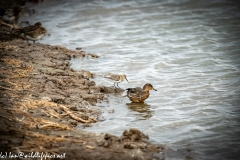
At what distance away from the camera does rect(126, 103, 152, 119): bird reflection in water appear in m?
7.29

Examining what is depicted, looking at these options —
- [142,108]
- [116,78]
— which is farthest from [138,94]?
[116,78]

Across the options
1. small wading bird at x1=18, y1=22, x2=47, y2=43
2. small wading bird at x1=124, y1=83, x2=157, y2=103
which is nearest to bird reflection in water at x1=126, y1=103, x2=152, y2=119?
small wading bird at x1=124, y1=83, x2=157, y2=103

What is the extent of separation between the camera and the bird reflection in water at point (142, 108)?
7.29 m

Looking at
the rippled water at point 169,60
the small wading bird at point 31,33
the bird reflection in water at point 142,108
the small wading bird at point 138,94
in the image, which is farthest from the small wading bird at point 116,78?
the small wading bird at point 31,33

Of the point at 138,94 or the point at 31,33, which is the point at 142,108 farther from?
the point at 31,33

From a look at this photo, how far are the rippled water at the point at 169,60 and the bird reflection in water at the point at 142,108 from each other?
24 millimetres

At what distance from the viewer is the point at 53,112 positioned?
6.50m

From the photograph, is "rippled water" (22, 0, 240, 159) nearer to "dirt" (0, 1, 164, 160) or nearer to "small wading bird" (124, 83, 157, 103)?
"small wading bird" (124, 83, 157, 103)

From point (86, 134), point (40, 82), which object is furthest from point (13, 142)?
point (40, 82)

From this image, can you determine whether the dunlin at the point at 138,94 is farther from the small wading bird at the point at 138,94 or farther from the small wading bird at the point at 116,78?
the small wading bird at the point at 116,78

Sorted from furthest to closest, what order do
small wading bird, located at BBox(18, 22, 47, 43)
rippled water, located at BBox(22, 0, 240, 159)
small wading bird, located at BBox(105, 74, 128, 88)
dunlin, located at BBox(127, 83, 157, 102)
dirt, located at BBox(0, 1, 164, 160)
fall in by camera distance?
small wading bird, located at BBox(18, 22, 47, 43) < small wading bird, located at BBox(105, 74, 128, 88) < dunlin, located at BBox(127, 83, 157, 102) < rippled water, located at BBox(22, 0, 240, 159) < dirt, located at BBox(0, 1, 164, 160)

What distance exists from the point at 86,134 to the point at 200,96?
357 cm

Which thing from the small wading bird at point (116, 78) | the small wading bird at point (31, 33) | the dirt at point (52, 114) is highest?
the small wading bird at point (31, 33)

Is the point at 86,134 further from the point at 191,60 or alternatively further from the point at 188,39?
the point at 188,39
